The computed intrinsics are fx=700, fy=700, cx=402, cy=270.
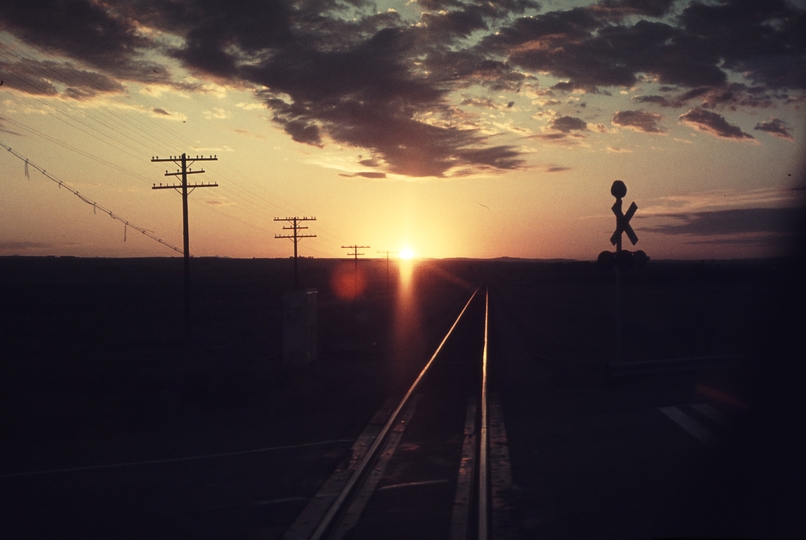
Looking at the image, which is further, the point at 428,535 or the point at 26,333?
the point at 26,333

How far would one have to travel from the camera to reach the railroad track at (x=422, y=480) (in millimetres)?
6543

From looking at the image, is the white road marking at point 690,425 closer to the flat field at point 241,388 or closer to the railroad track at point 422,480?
the flat field at point 241,388

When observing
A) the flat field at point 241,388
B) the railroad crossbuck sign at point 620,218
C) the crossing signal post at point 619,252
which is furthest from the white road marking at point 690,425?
the railroad crossbuck sign at point 620,218

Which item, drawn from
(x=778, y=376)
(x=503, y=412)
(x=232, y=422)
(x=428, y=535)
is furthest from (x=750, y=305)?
(x=428, y=535)

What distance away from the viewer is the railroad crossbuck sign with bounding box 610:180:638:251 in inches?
620

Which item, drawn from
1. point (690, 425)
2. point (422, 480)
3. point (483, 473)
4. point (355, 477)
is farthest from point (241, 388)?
point (690, 425)

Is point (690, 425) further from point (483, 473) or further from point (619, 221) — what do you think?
point (619, 221)

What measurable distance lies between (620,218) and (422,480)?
9.75 metres

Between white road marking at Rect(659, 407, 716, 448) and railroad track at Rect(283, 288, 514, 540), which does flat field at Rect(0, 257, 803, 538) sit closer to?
railroad track at Rect(283, 288, 514, 540)

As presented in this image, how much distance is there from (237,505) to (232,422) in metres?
5.03

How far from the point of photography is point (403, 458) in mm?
9297

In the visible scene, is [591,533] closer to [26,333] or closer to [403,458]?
[403,458]

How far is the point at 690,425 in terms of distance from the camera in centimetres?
1029

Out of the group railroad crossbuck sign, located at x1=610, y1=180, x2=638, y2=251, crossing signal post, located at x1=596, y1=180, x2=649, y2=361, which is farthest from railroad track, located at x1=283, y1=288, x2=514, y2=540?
railroad crossbuck sign, located at x1=610, y1=180, x2=638, y2=251
